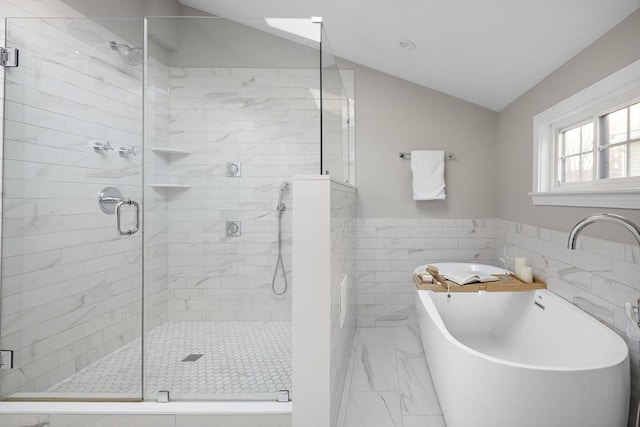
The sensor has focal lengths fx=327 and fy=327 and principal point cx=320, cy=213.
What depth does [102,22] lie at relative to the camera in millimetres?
2021

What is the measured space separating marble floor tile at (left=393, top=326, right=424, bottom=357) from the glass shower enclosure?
1491mm

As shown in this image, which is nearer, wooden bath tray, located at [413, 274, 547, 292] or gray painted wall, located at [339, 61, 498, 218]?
wooden bath tray, located at [413, 274, 547, 292]

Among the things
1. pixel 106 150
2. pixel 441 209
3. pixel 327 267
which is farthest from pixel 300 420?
pixel 441 209

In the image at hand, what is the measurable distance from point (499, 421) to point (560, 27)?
2.16 meters

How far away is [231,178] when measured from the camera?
1920 millimetres

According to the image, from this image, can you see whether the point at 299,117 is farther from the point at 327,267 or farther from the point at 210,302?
the point at 210,302

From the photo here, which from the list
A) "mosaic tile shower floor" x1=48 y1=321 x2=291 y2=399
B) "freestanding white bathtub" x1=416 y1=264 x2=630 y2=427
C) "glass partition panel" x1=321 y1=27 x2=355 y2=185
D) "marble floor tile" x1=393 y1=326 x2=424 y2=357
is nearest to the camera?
"freestanding white bathtub" x1=416 y1=264 x2=630 y2=427

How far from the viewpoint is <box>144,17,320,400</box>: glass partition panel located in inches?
74.2

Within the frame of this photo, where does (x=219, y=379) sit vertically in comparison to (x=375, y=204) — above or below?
below

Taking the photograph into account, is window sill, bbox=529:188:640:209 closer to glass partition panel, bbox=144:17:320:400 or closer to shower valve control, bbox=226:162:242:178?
glass partition panel, bbox=144:17:320:400

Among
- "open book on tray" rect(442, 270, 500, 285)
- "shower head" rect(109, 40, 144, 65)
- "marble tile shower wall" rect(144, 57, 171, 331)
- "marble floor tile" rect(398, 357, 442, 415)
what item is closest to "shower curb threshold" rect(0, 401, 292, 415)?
"marble tile shower wall" rect(144, 57, 171, 331)

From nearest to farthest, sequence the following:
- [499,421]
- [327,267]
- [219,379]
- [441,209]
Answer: [499,421] → [327,267] → [219,379] → [441,209]

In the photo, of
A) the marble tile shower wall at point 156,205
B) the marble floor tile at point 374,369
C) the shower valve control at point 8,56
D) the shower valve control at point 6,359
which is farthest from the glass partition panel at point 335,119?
the shower valve control at point 6,359

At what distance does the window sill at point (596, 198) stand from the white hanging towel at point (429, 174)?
101cm
